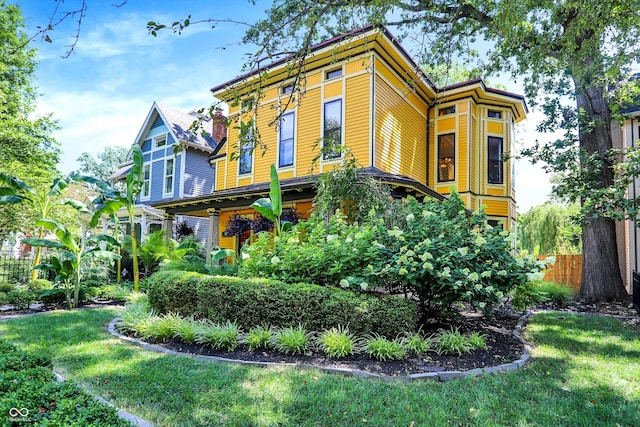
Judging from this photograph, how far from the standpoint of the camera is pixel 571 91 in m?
11.8

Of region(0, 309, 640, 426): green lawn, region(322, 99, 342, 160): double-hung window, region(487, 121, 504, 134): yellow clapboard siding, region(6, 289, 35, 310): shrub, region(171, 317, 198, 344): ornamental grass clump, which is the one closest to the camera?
region(0, 309, 640, 426): green lawn

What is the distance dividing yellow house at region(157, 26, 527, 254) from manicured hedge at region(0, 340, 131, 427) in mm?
8138

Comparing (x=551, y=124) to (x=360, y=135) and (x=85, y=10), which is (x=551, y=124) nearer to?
(x=360, y=135)

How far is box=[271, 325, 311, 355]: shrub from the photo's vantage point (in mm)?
4875

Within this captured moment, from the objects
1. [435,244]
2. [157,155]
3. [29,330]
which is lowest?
[29,330]

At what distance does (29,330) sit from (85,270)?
3858 millimetres

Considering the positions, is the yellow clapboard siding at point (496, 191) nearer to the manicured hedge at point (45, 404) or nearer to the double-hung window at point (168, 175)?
the manicured hedge at point (45, 404)

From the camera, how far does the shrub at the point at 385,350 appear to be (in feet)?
15.0

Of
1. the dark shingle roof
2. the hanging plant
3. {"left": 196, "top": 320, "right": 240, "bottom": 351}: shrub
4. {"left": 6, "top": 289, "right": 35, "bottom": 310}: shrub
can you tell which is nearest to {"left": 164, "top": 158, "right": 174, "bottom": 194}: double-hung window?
the dark shingle roof

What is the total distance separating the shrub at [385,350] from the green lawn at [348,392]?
2.25 ft

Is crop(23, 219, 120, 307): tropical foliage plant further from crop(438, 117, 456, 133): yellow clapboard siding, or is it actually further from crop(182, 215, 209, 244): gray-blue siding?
crop(438, 117, 456, 133): yellow clapboard siding

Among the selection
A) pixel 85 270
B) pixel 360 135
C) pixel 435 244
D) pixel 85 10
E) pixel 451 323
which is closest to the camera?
pixel 85 10

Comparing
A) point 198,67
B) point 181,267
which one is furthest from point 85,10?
point 181,267

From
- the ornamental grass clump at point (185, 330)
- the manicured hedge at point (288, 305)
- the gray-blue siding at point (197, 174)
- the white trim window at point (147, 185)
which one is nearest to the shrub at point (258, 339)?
the manicured hedge at point (288, 305)
